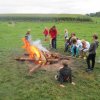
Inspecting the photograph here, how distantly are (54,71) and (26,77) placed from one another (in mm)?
1489

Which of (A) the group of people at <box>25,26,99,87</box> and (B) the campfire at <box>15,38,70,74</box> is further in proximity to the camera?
(B) the campfire at <box>15,38,70,74</box>

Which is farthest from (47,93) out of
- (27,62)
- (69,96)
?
(27,62)

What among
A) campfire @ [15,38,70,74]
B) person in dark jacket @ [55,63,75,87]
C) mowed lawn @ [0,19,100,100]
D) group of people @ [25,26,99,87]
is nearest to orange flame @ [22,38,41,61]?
campfire @ [15,38,70,74]

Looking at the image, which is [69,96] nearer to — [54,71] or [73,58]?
[54,71]

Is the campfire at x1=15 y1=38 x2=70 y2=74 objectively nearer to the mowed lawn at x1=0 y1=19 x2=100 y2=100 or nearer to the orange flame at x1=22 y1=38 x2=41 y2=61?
the orange flame at x1=22 y1=38 x2=41 y2=61

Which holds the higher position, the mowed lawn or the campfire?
the campfire

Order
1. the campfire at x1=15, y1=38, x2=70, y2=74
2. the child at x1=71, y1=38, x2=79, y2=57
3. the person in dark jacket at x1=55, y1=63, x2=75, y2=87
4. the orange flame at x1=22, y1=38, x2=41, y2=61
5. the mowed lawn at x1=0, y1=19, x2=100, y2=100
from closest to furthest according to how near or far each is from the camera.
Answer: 1. the mowed lawn at x1=0, y1=19, x2=100, y2=100
2. the person in dark jacket at x1=55, y1=63, x2=75, y2=87
3. the campfire at x1=15, y1=38, x2=70, y2=74
4. the orange flame at x1=22, y1=38, x2=41, y2=61
5. the child at x1=71, y1=38, x2=79, y2=57

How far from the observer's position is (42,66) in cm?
1538

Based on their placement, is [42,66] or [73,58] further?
[73,58]

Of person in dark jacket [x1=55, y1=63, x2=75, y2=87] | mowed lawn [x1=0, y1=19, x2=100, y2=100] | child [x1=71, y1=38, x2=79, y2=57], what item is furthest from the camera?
child [x1=71, y1=38, x2=79, y2=57]

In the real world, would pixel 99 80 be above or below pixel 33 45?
below

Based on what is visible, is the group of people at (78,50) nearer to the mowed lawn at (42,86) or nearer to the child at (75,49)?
the child at (75,49)

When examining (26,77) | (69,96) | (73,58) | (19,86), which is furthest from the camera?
(73,58)

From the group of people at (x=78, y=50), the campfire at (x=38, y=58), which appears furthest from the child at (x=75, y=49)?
the campfire at (x=38, y=58)
